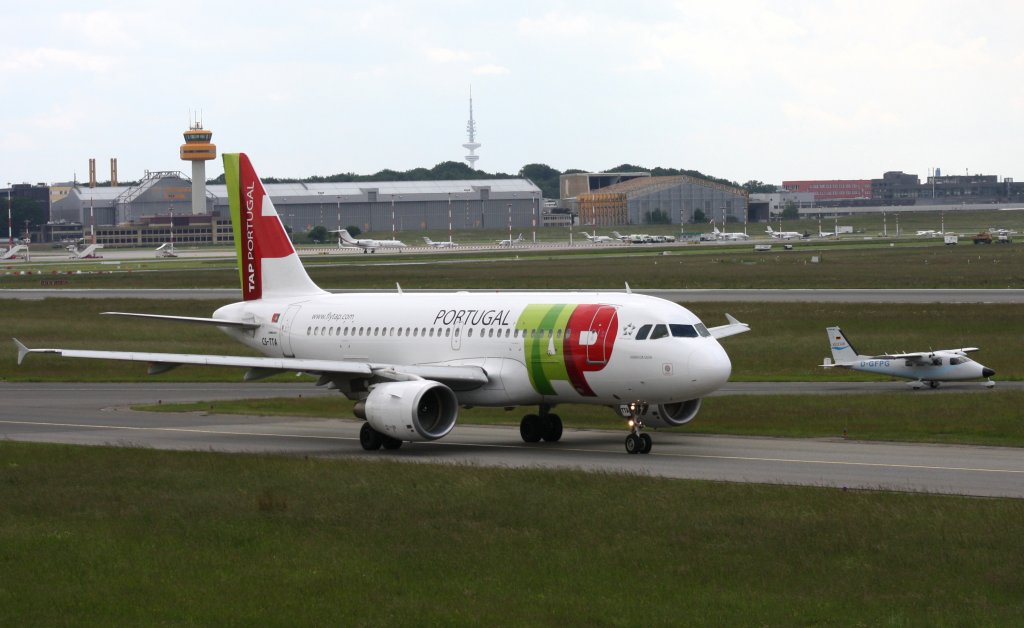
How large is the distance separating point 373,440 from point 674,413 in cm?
796

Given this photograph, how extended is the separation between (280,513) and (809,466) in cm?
1232

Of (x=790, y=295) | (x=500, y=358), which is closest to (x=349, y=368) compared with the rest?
(x=500, y=358)

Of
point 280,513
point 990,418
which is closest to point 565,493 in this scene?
point 280,513

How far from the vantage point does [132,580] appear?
777 inches

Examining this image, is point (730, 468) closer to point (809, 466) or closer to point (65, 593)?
point (809, 466)

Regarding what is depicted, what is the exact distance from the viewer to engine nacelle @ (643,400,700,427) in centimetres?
3600

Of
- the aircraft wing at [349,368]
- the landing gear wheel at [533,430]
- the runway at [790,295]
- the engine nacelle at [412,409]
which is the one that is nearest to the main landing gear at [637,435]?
the landing gear wheel at [533,430]

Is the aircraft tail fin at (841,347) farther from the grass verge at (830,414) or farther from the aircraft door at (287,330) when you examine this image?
the aircraft door at (287,330)

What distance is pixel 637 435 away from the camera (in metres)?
34.4

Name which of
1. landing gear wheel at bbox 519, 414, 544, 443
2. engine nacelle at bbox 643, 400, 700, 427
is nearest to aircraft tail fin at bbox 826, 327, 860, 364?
engine nacelle at bbox 643, 400, 700, 427

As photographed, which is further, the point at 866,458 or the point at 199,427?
the point at 199,427

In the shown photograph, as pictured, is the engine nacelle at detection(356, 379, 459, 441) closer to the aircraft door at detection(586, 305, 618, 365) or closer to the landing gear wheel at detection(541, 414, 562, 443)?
the landing gear wheel at detection(541, 414, 562, 443)

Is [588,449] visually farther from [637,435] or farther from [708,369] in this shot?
[708,369]

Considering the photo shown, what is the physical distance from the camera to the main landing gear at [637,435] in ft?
112
